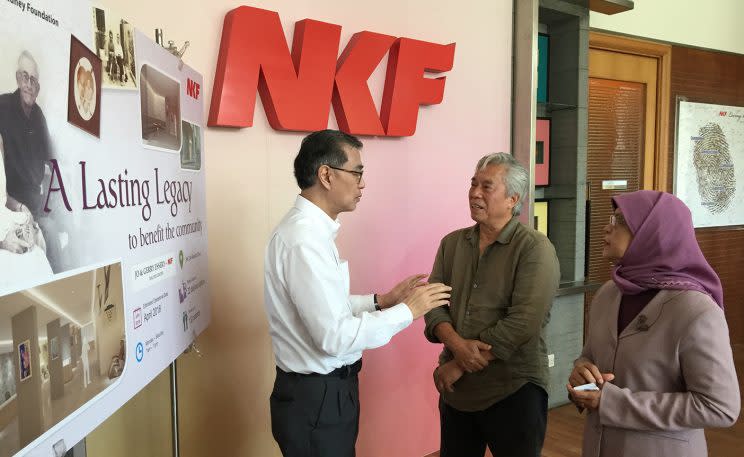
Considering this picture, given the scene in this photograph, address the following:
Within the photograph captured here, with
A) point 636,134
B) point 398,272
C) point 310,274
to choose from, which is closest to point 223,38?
point 310,274

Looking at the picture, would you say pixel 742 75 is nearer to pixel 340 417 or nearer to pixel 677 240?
pixel 677 240

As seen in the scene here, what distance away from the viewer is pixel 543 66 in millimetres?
3709

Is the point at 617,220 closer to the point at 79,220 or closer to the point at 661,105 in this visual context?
the point at 79,220

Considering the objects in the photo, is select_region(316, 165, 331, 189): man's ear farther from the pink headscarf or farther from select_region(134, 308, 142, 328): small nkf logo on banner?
the pink headscarf

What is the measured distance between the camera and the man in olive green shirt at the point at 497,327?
72.3 inches

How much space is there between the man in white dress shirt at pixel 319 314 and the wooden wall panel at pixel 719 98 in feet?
11.9

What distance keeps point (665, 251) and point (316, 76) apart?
5.40 ft

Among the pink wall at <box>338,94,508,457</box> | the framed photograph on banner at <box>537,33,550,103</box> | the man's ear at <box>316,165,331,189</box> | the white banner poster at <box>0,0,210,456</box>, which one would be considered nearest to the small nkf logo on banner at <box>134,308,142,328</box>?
the white banner poster at <box>0,0,210,456</box>

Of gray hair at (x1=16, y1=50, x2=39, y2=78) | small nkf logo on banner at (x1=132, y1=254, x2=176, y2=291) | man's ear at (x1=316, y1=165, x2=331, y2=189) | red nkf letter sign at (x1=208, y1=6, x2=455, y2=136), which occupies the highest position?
red nkf letter sign at (x1=208, y1=6, x2=455, y2=136)

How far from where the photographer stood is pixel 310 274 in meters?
1.53

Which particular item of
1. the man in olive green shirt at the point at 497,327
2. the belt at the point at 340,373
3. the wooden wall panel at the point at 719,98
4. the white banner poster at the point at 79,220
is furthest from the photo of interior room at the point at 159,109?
the wooden wall panel at the point at 719,98

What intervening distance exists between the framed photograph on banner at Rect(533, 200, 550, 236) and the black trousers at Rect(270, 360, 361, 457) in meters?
2.33

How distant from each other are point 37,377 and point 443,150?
8.07 ft

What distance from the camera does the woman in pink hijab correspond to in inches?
52.3
